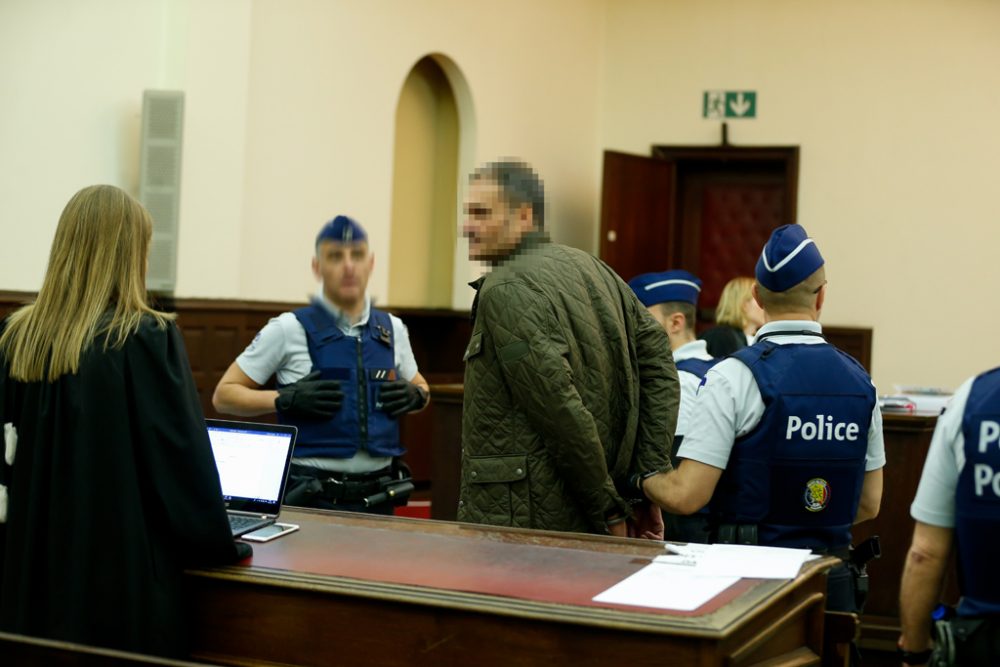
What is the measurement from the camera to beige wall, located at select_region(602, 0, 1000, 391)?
9734mm

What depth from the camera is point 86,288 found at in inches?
93.4

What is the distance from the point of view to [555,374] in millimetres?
2902

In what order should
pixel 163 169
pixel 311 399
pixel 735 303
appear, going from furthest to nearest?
pixel 163 169
pixel 735 303
pixel 311 399

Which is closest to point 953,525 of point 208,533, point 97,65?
point 208,533

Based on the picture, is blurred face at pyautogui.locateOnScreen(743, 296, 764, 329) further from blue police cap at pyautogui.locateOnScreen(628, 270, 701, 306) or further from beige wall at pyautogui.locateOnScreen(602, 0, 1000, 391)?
beige wall at pyautogui.locateOnScreen(602, 0, 1000, 391)

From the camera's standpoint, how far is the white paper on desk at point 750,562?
226 centimetres

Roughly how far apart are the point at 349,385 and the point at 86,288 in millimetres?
1403

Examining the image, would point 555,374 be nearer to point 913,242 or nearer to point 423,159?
point 423,159

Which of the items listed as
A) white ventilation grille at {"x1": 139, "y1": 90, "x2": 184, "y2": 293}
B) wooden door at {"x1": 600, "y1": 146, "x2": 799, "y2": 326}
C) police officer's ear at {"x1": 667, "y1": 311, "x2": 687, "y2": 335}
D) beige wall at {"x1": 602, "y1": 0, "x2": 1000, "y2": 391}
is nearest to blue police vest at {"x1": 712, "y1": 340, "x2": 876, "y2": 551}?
police officer's ear at {"x1": 667, "y1": 311, "x2": 687, "y2": 335}

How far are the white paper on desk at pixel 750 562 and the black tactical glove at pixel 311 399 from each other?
4.66ft

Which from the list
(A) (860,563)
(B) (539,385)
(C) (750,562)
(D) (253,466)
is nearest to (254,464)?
(D) (253,466)

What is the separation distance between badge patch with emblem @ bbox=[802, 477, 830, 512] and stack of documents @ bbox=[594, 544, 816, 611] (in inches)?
14.7

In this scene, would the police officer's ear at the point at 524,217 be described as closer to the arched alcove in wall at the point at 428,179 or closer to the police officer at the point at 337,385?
the police officer at the point at 337,385

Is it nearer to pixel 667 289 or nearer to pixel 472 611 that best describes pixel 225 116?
pixel 667 289
